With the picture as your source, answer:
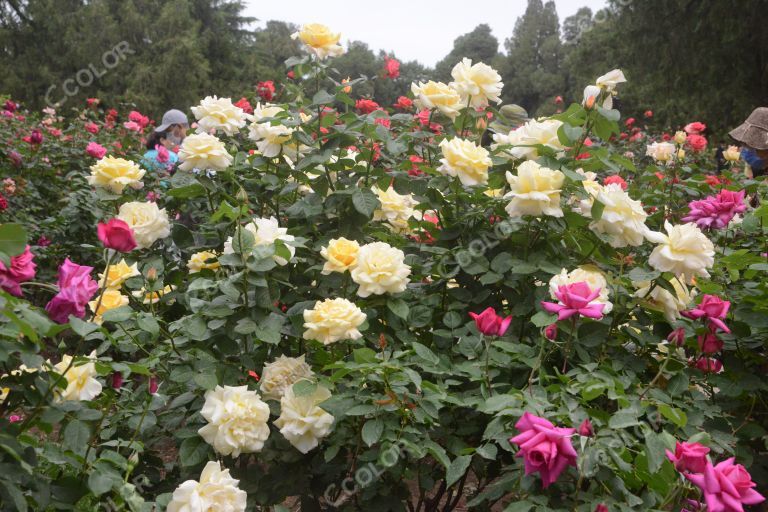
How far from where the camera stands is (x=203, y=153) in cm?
176

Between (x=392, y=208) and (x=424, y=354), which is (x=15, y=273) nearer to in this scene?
(x=424, y=354)

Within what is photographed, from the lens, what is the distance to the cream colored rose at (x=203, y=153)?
1.75 metres

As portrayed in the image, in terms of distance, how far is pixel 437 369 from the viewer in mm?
1433

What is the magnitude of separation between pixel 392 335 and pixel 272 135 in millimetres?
659

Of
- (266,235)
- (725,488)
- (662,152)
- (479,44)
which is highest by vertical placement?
(266,235)

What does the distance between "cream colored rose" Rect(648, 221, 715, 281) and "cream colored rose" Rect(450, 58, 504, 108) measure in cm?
68

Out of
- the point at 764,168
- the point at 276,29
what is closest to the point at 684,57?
the point at 764,168

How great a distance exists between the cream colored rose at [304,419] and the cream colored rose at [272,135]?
30.2 inches

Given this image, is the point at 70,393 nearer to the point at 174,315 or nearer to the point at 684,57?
the point at 174,315

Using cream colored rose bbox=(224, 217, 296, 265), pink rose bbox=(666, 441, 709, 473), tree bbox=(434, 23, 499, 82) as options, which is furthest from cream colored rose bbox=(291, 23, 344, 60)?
tree bbox=(434, 23, 499, 82)

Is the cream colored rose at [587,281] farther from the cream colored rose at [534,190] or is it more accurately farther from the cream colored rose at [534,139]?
the cream colored rose at [534,139]

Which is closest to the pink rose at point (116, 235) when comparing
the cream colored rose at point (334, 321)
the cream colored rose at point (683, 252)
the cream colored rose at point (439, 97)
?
the cream colored rose at point (334, 321)

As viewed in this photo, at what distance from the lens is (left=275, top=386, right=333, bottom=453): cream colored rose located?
1.38 meters

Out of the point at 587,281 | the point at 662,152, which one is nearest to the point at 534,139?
the point at 587,281
